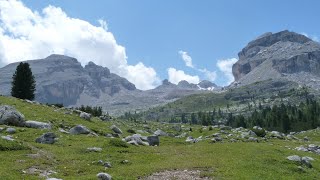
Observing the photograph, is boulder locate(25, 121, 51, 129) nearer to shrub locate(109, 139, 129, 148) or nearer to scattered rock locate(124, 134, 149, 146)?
scattered rock locate(124, 134, 149, 146)

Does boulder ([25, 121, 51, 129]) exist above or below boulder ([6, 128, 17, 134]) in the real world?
above

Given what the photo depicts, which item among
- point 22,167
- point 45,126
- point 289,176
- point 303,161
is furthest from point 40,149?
point 303,161

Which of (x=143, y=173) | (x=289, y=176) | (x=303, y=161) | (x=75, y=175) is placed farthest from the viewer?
(x=303, y=161)

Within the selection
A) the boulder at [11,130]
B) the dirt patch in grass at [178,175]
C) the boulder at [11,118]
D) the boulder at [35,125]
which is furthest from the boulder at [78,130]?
the dirt patch in grass at [178,175]

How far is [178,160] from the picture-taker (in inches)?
1510

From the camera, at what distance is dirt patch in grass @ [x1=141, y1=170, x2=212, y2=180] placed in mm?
30441

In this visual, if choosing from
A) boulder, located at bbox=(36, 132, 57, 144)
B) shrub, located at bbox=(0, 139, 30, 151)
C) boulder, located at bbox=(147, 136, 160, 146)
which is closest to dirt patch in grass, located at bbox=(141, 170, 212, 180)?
shrub, located at bbox=(0, 139, 30, 151)

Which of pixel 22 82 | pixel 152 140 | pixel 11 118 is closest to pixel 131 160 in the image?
pixel 152 140

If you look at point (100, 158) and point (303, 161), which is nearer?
point (100, 158)

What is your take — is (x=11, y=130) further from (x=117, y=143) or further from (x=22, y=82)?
(x=22, y=82)

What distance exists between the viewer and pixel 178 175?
31.6m

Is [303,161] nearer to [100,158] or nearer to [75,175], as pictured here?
[100,158]

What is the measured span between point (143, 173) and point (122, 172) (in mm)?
1596

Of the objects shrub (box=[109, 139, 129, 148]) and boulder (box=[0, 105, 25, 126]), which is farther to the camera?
boulder (box=[0, 105, 25, 126])
